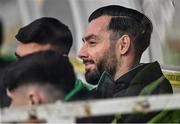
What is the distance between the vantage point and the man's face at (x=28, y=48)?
2020 millimetres

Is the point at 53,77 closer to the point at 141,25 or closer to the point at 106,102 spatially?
the point at 106,102

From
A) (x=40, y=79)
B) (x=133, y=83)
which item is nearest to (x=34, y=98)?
(x=40, y=79)

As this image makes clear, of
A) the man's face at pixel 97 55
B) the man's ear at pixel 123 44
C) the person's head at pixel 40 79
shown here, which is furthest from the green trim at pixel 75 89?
the man's ear at pixel 123 44

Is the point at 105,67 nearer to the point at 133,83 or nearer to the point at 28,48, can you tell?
the point at 133,83

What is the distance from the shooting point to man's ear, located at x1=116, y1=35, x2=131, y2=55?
2.22 m

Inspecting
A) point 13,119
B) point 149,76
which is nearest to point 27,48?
point 13,119

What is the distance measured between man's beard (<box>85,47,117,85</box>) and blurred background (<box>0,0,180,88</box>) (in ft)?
0.21

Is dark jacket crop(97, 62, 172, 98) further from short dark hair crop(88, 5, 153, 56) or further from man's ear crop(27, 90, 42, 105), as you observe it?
man's ear crop(27, 90, 42, 105)

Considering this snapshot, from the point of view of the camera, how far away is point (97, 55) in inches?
86.1

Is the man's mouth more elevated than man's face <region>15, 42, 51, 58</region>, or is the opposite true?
man's face <region>15, 42, 51, 58</region>

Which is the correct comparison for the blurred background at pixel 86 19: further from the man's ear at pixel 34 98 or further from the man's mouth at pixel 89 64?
the man's ear at pixel 34 98

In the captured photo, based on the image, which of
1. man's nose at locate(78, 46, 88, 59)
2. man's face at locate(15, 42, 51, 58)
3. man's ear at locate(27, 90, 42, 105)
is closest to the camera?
man's ear at locate(27, 90, 42, 105)

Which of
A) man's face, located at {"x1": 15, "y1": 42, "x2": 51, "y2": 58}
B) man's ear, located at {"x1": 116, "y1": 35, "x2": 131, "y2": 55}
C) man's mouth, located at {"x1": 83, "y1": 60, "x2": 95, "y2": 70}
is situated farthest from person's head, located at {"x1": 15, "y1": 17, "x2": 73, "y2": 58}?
man's ear, located at {"x1": 116, "y1": 35, "x2": 131, "y2": 55}

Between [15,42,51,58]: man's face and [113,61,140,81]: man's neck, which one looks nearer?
[15,42,51,58]: man's face
